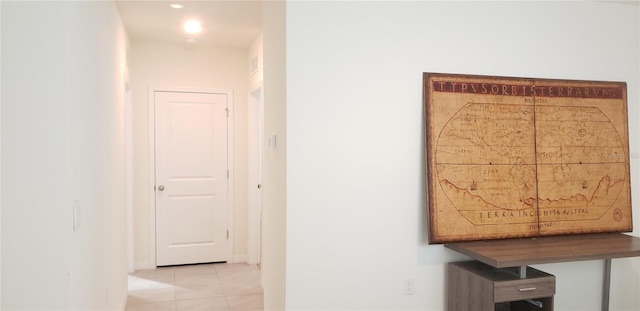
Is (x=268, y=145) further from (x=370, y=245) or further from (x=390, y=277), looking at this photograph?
(x=390, y=277)

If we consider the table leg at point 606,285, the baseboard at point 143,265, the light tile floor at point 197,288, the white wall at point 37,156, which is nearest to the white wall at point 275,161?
the light tile floor at point 197,288

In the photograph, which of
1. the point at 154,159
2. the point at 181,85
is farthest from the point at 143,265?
the point at 181,85

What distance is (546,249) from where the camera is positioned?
2.97 meters

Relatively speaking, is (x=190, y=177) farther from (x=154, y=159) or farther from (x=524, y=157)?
(x=524, y=157)

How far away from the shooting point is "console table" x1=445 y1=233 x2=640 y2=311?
2.75m

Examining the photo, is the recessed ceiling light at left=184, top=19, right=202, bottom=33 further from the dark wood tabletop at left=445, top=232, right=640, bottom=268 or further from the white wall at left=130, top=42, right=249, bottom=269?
the dark wood tabletop at left=445, top=232, right=640, bottom=268

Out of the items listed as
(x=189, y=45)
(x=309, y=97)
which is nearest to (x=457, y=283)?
(x=309, y=97)

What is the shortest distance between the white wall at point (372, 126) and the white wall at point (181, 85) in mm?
2762

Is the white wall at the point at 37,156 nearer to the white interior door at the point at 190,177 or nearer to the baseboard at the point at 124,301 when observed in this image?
the baseboard at the point at 124,301

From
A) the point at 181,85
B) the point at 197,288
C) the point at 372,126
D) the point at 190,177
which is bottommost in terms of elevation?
the point at 197,288

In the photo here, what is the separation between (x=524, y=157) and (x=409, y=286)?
118cm

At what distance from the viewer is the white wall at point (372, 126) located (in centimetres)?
292

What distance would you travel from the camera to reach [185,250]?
18.0 feet

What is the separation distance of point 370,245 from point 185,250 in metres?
3.08
